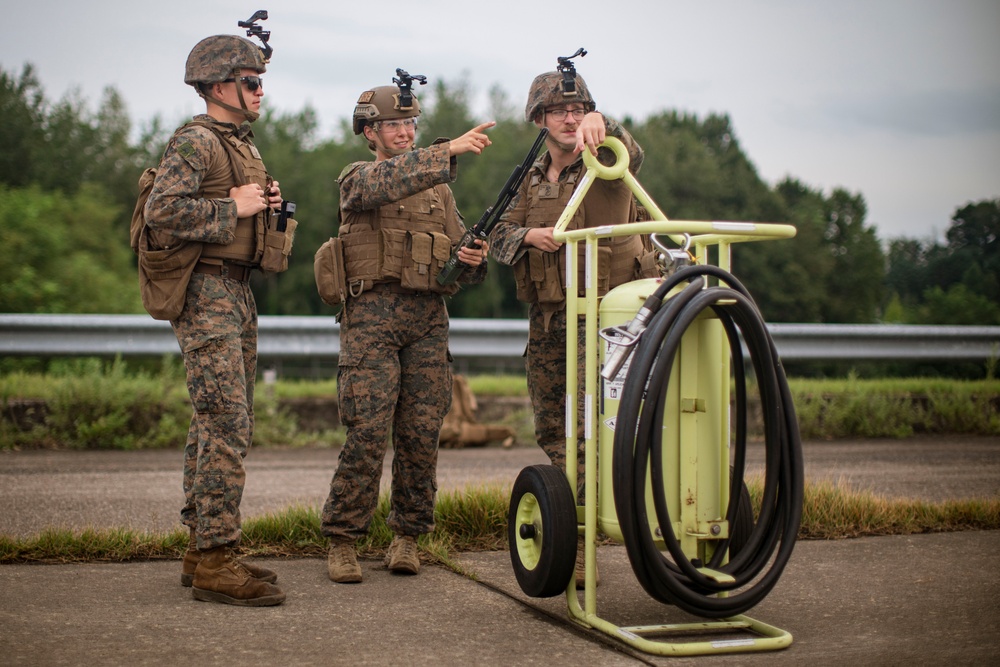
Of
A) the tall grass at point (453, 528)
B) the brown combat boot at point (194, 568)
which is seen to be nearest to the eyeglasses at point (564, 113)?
the tall grass at point (453, 528)

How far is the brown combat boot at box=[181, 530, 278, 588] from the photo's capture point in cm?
407

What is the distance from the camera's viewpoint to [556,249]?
14.4 ft

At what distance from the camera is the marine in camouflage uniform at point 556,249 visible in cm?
445

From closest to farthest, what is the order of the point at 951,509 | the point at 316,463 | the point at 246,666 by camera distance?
the point at 246,666 < the point at 951,509 < the point at 316,463

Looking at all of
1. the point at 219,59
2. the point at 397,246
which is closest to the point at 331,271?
the point at 397,246

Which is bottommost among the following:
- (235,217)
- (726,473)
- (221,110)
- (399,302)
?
(726,473)

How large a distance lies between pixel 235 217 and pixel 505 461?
12.5ft

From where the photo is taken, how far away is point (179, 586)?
413 centimetres

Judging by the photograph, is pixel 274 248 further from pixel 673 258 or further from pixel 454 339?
pixel 454 339

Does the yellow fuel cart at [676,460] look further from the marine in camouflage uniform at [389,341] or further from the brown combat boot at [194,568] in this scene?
the brown combat boot at [194,568]

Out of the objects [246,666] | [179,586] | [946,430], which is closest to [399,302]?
[179,586]

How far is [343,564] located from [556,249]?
1.54m

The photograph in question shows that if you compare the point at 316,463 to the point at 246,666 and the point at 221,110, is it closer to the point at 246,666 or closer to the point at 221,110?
the point at 221,110

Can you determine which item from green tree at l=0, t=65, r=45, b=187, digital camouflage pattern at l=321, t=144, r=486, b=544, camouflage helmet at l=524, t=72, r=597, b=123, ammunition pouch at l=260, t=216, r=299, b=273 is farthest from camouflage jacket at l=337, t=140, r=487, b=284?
green tree at l=0, t=65, r=45, b=187
